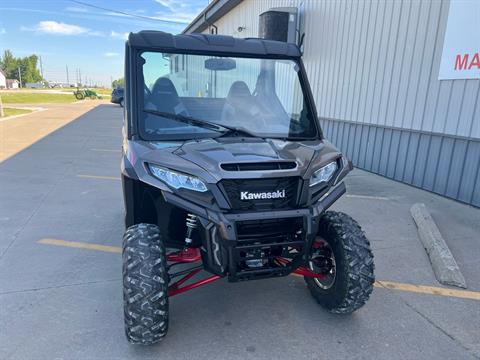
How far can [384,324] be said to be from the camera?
10.1 feet

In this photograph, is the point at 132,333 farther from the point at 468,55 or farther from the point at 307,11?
the point at 307,11

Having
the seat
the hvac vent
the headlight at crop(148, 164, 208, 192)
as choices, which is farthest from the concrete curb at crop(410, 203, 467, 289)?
the hvac vent

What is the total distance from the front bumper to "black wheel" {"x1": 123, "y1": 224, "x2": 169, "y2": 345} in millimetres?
368

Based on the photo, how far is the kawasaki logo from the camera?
260cm

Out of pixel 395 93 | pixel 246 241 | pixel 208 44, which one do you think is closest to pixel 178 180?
pixel 246 241

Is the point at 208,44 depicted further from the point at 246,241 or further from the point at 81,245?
the point at 81,245

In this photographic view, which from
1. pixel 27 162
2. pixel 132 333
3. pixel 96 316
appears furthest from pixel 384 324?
pixel 27 162

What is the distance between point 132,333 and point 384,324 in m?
2.02

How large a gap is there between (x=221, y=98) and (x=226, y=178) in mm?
1219

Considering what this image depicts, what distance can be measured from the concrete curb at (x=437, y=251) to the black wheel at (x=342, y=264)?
1347 millimetres

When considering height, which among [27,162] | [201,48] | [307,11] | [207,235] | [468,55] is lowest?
[27,162]

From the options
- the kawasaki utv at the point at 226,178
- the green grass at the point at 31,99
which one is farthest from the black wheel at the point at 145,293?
the green grass at the point at 31,99

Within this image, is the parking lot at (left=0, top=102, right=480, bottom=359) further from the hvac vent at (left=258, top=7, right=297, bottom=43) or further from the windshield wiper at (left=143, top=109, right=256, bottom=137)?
the hvac vent at (left=258, top=7, right=297, bottom=43)

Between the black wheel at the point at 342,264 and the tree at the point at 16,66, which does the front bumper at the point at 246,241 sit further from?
the tree at the point at 16,66
